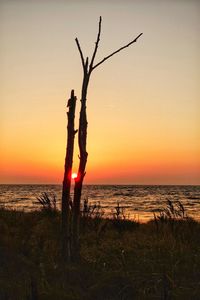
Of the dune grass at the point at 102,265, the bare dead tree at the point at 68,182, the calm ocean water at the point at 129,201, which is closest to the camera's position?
the dune grass at the point at 102,265

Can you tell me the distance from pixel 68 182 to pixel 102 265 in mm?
1812

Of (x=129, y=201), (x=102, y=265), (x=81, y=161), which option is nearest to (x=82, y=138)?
(x=81, y=161)

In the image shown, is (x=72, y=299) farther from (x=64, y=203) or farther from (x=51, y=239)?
(x=51, y=239)

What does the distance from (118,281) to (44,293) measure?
139 cm

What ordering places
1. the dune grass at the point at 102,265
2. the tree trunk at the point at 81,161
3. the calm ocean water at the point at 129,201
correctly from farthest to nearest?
the calm ocean water at the point at 129,201 → the tree trunk at the point at 81,161 → the dune grass at the point at 102,265

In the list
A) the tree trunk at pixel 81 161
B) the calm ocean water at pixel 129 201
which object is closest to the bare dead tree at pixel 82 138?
the tree trunk at pixel 81 161

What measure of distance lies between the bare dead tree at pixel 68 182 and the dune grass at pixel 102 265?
0.33 m

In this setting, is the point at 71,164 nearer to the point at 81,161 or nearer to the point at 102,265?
A: the point at 81,161

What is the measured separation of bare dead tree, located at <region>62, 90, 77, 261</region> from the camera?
895cm

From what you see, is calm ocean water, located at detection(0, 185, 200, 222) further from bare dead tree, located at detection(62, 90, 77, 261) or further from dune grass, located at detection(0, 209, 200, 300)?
bare dead tree, located at detection(62, 90, 77, 261)

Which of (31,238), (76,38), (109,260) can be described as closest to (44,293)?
(109,260)

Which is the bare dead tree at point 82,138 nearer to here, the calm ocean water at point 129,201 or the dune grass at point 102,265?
the dune grass at point 102,265

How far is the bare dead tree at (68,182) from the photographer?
352 inches

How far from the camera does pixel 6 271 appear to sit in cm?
821
